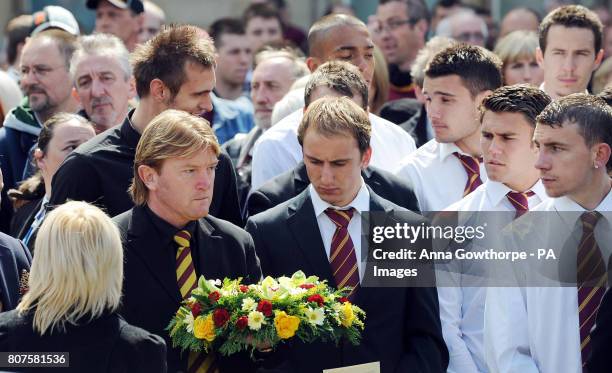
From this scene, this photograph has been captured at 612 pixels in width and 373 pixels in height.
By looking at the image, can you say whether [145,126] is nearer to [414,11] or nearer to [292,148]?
[292,148]

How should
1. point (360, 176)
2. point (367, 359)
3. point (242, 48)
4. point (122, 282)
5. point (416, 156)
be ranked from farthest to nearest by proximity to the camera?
point (242, 48), point (416, 156), point (360, 176), point (367, 359), point (122, 282)

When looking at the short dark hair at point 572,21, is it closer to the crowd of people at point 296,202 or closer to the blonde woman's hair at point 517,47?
the crowd of people at point 296,202

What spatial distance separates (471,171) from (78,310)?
3.02 metres

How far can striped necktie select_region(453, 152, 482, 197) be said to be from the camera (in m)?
7.27

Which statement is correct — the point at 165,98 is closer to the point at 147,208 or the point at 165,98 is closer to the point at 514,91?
the point at 147,208

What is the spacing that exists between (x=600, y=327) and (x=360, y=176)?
142 centimetres

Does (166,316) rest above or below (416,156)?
below

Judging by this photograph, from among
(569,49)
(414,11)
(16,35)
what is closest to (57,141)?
(569,49)

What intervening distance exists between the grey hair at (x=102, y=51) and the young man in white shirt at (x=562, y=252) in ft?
10.5

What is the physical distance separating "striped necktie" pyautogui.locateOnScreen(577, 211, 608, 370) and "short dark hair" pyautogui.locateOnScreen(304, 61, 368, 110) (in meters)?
1.98

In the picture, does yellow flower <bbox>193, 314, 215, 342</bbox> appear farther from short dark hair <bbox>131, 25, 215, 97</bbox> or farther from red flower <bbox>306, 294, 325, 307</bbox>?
short dark hair <bbox>131, 25, 215, 97</bbox>

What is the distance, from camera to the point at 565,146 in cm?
627

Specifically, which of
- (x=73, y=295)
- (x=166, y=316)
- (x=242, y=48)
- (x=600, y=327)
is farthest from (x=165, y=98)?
(x=242, y=48)

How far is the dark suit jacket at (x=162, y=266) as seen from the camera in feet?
18.5
